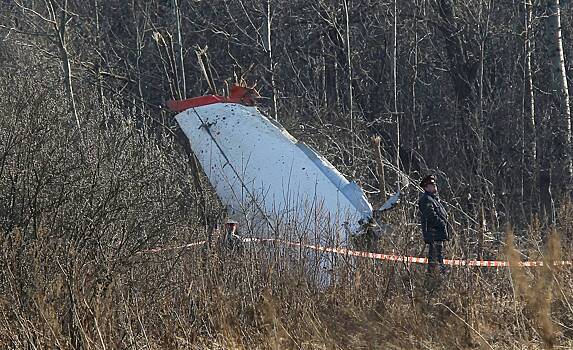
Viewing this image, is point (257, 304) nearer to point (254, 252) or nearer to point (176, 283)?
point (254, 252)

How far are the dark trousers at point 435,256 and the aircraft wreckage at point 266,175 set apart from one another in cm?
65

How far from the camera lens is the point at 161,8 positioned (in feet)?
68.9

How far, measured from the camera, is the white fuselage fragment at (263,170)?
29.3 ft

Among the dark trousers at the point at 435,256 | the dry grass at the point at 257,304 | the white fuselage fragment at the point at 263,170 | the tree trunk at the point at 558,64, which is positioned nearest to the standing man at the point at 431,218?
the dark trousers at the point at 435,256

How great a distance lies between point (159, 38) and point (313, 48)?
25.9 feet

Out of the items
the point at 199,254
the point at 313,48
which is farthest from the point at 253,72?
the point at 199,254

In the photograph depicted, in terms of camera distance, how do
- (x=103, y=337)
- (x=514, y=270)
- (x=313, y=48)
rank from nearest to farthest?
(x=514, y=270)
(x=103, y=337)
(x=313, y=48)

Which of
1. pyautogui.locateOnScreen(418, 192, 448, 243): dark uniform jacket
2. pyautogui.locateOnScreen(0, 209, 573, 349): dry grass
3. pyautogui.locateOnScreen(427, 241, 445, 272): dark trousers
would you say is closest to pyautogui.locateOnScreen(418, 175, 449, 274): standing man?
pyautogui.locateOnScreen(418, 192, 448, 243): dark uniform jacket

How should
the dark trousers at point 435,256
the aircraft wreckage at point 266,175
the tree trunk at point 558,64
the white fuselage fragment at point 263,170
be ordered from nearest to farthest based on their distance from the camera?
the dark trousers at point 435,256, the aircraft wreckage at point 266,175, the white fuselage fragment at point 263,170, the tree trunk at point 558,64

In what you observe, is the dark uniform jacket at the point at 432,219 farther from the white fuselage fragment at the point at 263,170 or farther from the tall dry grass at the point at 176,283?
the white fuselage fragment at the point at 263,170

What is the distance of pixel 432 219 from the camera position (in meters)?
8.91

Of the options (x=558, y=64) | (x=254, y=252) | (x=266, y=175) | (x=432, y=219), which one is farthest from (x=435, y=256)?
(x=558, y=64)

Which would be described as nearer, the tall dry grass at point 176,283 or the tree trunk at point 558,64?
the tall dry grass at point 176,283

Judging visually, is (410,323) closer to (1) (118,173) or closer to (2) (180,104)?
(1) (118,173)
